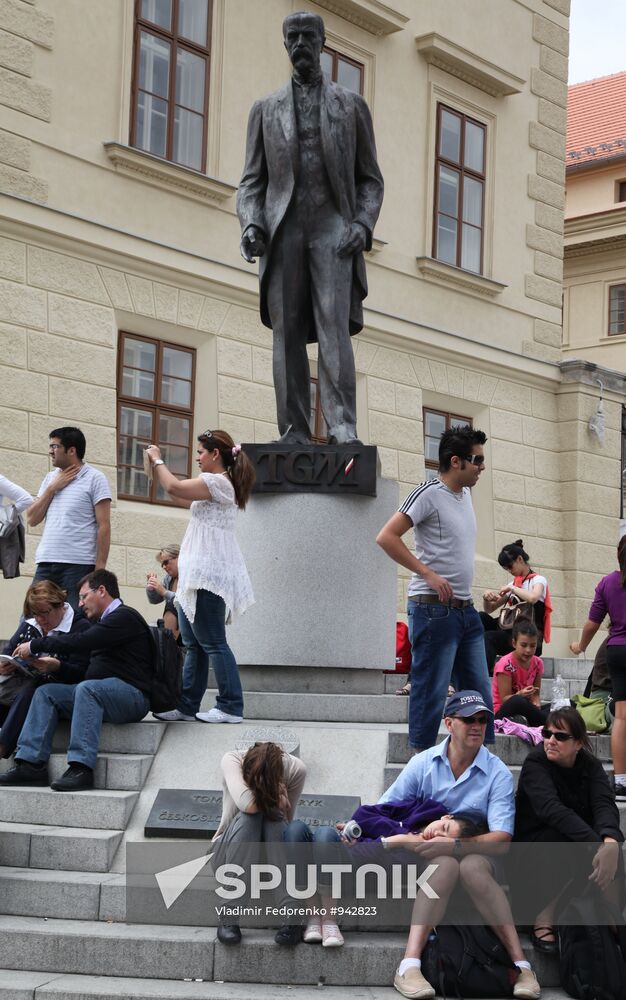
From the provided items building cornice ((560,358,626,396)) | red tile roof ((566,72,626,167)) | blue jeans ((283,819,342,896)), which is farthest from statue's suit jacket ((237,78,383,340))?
red tile roof ((566,72,626,167))

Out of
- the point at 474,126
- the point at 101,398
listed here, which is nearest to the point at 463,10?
the point at 474,126

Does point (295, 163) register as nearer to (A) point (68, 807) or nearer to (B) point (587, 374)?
(A) point (68, 807)

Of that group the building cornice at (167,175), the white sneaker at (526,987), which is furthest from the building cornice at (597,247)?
the white sneaker at (526,987)

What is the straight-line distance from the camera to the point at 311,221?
9.38 metres

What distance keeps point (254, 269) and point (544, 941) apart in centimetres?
1208

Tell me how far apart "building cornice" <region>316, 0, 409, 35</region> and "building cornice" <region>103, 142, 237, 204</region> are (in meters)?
3.42

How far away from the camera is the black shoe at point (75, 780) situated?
687cm

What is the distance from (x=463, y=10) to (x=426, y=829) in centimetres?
1654

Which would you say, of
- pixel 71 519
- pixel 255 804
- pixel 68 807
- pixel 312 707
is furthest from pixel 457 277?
pixel 255 804

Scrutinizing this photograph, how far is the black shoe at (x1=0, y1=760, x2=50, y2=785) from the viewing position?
708cm

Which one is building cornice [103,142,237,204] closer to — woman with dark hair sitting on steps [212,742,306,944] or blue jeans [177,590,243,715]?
blue jeans [177,590,243,715]

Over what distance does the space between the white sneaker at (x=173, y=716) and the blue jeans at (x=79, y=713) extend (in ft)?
0.63

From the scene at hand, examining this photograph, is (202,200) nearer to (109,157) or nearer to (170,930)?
(109,157)

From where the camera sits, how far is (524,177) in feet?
69.6
